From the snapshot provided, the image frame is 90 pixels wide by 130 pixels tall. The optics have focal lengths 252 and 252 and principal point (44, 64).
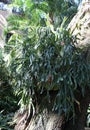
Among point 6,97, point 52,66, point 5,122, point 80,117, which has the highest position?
point 52,66

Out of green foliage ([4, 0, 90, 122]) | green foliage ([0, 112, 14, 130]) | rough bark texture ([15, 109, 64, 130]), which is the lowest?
green foliage ([0, 112, 14, 130])

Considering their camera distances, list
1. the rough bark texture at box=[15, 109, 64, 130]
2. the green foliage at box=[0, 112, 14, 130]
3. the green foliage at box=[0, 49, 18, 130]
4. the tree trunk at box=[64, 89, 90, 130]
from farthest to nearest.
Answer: the green foliage at box=[0, 49, 18, 130], the green foliage at box=[0, 112, 14, 130], the tree trunk at box=[64, 89, 90, 130], the rough bark texture at box=[15, 109, 64, 130]

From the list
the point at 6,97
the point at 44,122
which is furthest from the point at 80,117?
the point at 6,97

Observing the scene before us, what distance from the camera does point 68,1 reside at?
7.77 m

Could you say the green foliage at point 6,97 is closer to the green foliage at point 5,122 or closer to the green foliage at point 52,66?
the green foliage at point 5,122

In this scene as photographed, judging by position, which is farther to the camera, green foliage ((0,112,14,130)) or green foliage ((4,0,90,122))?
green foliage ((0,112,14,130))

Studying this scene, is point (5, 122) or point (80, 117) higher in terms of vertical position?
point (80, 117)

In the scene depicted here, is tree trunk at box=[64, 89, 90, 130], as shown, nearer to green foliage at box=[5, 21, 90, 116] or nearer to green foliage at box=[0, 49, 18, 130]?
green foliage at box=[5, 21, 90, 116]

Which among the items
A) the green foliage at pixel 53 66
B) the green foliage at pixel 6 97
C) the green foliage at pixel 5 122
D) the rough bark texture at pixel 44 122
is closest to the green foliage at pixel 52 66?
the green foliage at pixel 53 66

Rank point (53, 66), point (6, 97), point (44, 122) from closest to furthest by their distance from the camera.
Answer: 1. point (53, 66)
2. point (44, 122)
3. point (6, 97)

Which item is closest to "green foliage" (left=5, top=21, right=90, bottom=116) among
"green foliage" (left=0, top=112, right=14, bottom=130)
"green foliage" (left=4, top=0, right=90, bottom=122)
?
"green foliage" (left=4, top=0, right=90, bottom=122)

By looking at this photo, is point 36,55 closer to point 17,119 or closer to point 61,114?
point 61,114

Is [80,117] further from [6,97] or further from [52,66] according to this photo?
[6,97]

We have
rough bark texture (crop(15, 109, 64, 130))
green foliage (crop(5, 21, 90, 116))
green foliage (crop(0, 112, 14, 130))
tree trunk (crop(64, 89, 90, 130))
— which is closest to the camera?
green foliage (crop(5, 21, 90, 116))
